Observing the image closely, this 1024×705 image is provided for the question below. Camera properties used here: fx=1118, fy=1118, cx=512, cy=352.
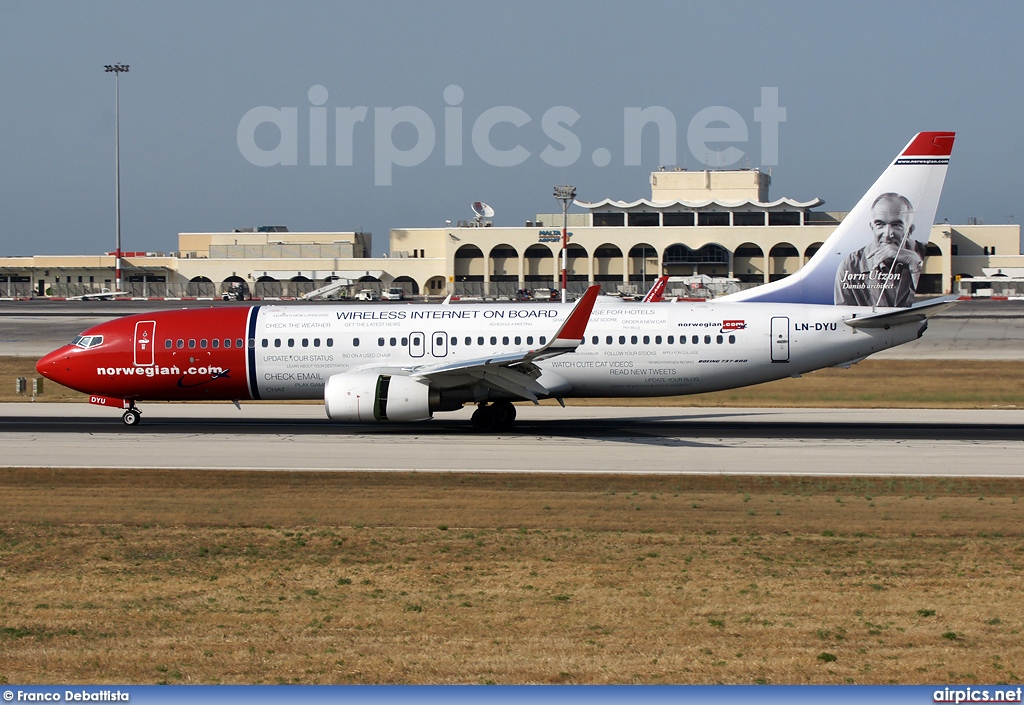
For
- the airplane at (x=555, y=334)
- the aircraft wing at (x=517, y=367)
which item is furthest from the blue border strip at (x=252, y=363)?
the aircraft wing at (x=517, y=367)

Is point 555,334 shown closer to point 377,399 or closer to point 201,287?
point 377,399

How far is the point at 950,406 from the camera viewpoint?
4028 cm

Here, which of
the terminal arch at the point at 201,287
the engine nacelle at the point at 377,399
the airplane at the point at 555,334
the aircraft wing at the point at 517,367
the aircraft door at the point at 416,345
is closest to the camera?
the aircraft wing at the point at 517,367

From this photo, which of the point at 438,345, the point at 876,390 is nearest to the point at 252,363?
the point at 438,345

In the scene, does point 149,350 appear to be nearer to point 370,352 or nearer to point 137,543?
point 370,352

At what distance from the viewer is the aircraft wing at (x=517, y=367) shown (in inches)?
1152

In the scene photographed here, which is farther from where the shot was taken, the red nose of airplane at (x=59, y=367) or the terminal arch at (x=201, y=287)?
the terminal arch at (x=201, y=287)

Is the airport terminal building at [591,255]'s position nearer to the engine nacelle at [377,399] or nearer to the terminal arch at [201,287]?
the terminal arch at [201,287]

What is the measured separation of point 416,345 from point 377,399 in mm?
3390

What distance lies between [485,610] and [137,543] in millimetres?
6916

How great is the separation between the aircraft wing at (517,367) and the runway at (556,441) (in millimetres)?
1416

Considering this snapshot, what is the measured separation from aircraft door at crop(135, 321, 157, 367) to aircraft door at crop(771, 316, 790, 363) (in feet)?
60.1

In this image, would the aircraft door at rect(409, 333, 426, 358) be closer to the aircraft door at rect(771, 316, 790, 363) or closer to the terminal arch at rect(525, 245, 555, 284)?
the aircraft door at rect(771, 316, 790, 363)

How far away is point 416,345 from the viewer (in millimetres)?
32875
